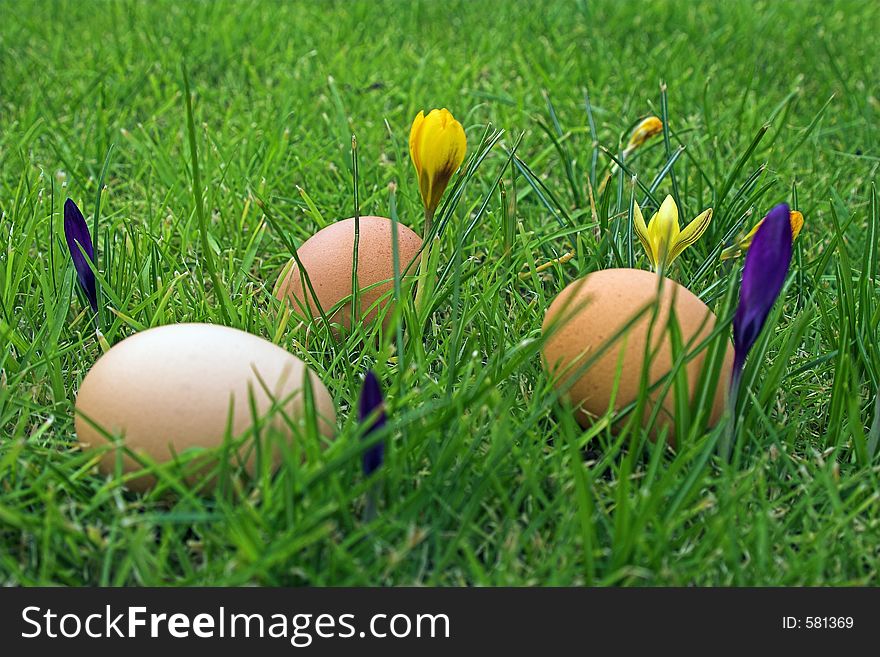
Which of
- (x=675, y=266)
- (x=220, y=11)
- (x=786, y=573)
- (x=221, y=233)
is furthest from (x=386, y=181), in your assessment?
(x=220, y=11)

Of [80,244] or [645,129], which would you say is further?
[645,129]

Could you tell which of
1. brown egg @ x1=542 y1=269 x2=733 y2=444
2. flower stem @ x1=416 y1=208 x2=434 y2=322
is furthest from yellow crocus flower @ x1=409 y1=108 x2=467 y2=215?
brown egg @ x1=542 y1=269 x2=733 y2=444

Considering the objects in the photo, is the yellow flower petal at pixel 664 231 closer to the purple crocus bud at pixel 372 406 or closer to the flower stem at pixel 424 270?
the flower stem at pixel 424 270

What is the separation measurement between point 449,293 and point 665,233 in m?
0.38

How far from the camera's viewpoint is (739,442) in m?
1.22

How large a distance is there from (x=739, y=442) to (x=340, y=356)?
23.8 inches

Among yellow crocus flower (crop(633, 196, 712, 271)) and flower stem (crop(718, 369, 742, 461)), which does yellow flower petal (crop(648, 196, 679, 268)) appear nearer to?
yellow crocus flower (crop(633, 196, 712, 271))

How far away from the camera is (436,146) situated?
1.37 m

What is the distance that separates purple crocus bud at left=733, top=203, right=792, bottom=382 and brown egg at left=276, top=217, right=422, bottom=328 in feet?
1.82

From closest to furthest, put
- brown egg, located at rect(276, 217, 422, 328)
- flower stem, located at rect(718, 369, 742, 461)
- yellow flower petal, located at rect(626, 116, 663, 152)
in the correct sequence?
flower stem, located at rect(718, 369, 742, 461)
brown egg, located at rect(276, 217, 422, 328)
yellow flower petal, located at rect(626, 116, 663, 152)

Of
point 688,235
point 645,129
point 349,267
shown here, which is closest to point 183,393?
point 349,267

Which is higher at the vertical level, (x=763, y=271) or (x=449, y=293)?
(x=449, y=293)

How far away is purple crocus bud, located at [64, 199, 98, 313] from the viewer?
1437mm

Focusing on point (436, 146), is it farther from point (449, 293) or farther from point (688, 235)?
point (688, 235)
